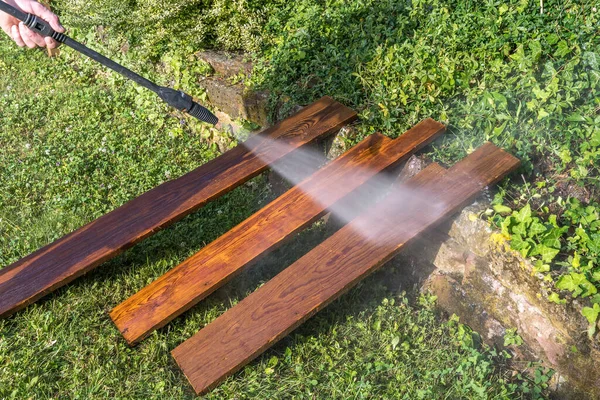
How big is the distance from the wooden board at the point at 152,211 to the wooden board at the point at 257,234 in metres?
0.33

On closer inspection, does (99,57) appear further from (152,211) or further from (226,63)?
(226,63)

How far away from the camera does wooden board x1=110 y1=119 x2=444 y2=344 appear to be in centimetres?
296

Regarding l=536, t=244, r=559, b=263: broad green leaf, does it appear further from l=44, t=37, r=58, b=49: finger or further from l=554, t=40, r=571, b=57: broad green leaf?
l=44, t=37, r=58, b=49: finger

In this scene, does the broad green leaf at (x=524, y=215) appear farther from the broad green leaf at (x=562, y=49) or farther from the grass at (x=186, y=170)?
the broad green leaf at (x=562, y=49)

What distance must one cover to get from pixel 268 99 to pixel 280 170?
55cm

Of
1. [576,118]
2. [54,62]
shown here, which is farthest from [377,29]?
[54,62]

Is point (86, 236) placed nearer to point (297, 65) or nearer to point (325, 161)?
point (325, 161)

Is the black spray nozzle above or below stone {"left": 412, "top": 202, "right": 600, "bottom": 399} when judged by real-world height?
above

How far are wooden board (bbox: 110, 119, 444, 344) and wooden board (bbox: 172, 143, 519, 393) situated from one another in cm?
19

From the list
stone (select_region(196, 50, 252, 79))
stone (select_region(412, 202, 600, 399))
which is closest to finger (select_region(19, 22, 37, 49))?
stone (select_region(196, 50, 252, 79))

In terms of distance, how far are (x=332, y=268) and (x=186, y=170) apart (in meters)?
1.84

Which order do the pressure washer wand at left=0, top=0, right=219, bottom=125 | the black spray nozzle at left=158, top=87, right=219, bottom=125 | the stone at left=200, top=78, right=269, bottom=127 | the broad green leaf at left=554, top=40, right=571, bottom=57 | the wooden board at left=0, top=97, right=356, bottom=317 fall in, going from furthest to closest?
the stone at left=200, top=78, right=269, bottom=127 < the broad green leaf at left=554, top=40, right=571, bottom=57 < the wooden board at left=0, top=97, right=356, bottom=317 < the black spray nozzle at left=158, top=87, right=219, bottom=125 < the pressure washer wand at left=0, top=0, right=219, bottom=125

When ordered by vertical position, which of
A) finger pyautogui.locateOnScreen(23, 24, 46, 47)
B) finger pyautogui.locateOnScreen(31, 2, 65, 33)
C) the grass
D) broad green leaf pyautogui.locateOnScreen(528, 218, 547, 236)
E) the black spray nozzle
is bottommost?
the grass

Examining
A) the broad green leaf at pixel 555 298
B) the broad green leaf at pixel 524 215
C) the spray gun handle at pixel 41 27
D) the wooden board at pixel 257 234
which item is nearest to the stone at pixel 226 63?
the wooden board at pixel 257 234
